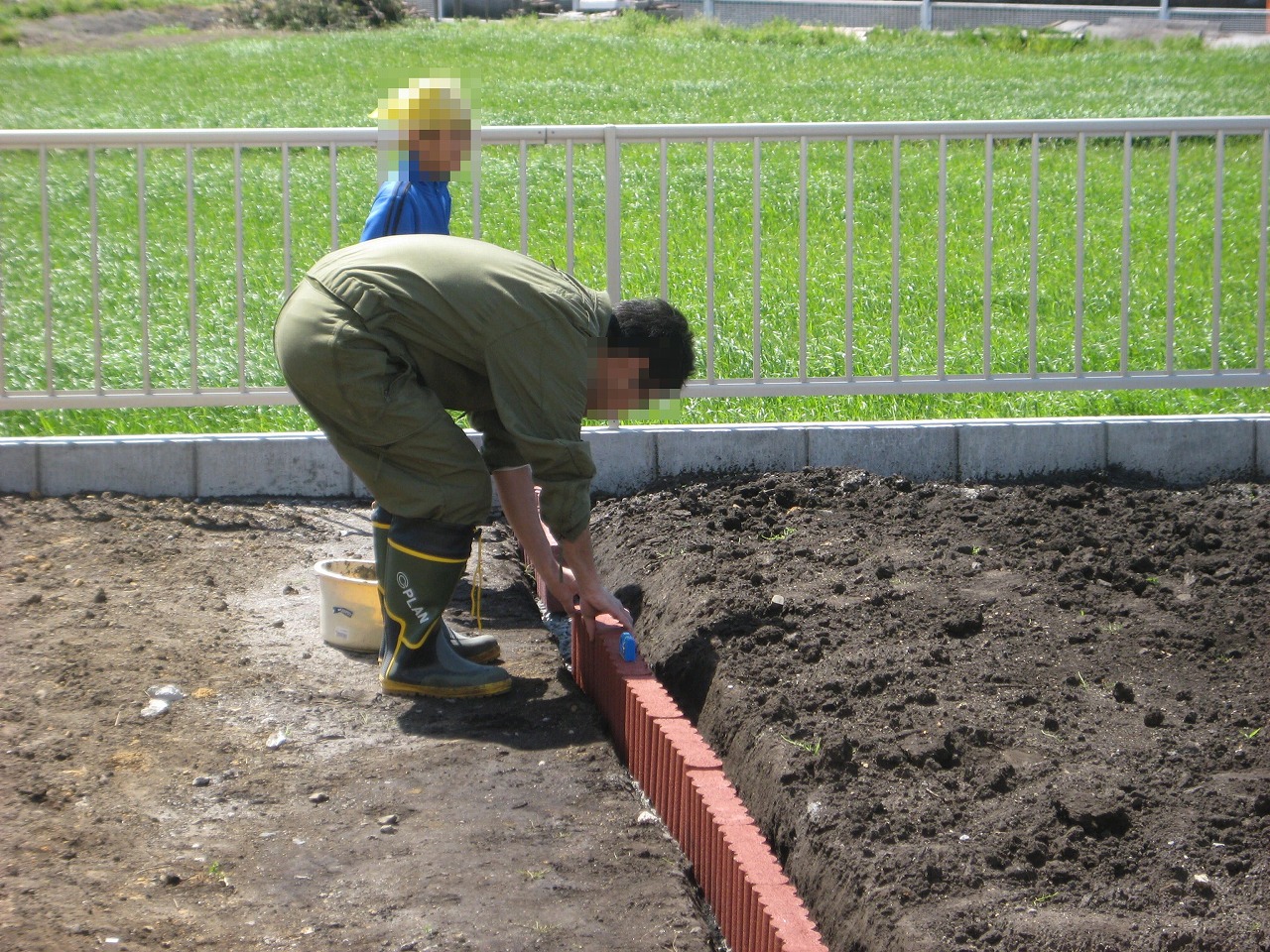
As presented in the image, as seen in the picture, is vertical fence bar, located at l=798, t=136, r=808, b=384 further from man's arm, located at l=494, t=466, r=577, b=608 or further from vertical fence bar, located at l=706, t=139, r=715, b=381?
man's arm, located at l=494, t=466, r=577, b=608

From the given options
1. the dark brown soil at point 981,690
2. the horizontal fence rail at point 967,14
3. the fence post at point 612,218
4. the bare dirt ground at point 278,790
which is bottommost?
the bare dirt ground at point 278,790

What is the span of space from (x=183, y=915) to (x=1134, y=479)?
456cm

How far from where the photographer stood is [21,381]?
7586 millimetres

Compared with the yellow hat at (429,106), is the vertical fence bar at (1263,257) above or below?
below

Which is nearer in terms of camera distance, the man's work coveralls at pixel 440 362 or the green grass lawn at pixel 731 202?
the man's work coveralls at pixel 440 362

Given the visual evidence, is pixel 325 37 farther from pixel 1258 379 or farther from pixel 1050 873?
pixel 1050 873

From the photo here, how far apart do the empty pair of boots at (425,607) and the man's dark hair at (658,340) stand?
2.56 feet

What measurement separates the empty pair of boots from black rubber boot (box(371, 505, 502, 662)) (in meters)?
0.01

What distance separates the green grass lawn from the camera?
7672 millimetres

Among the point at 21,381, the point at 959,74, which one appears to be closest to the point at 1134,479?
the point at 21,381

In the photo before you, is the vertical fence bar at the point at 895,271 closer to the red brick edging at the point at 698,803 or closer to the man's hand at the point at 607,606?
the red brick edging at the point at 698,803

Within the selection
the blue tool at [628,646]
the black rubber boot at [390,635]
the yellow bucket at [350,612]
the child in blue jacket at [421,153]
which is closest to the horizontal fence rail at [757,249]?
the child in blue jacket at [421,153]

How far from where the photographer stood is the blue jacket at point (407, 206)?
4.87m

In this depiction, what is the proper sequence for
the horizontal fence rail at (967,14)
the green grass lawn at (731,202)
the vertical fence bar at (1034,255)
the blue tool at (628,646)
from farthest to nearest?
1. the horizontal fence rail at (967,14)
2. the green grass lawn at (731,202)
3. the vertical fence bar at (1034,255)
4. the blue tool at (628,646)
